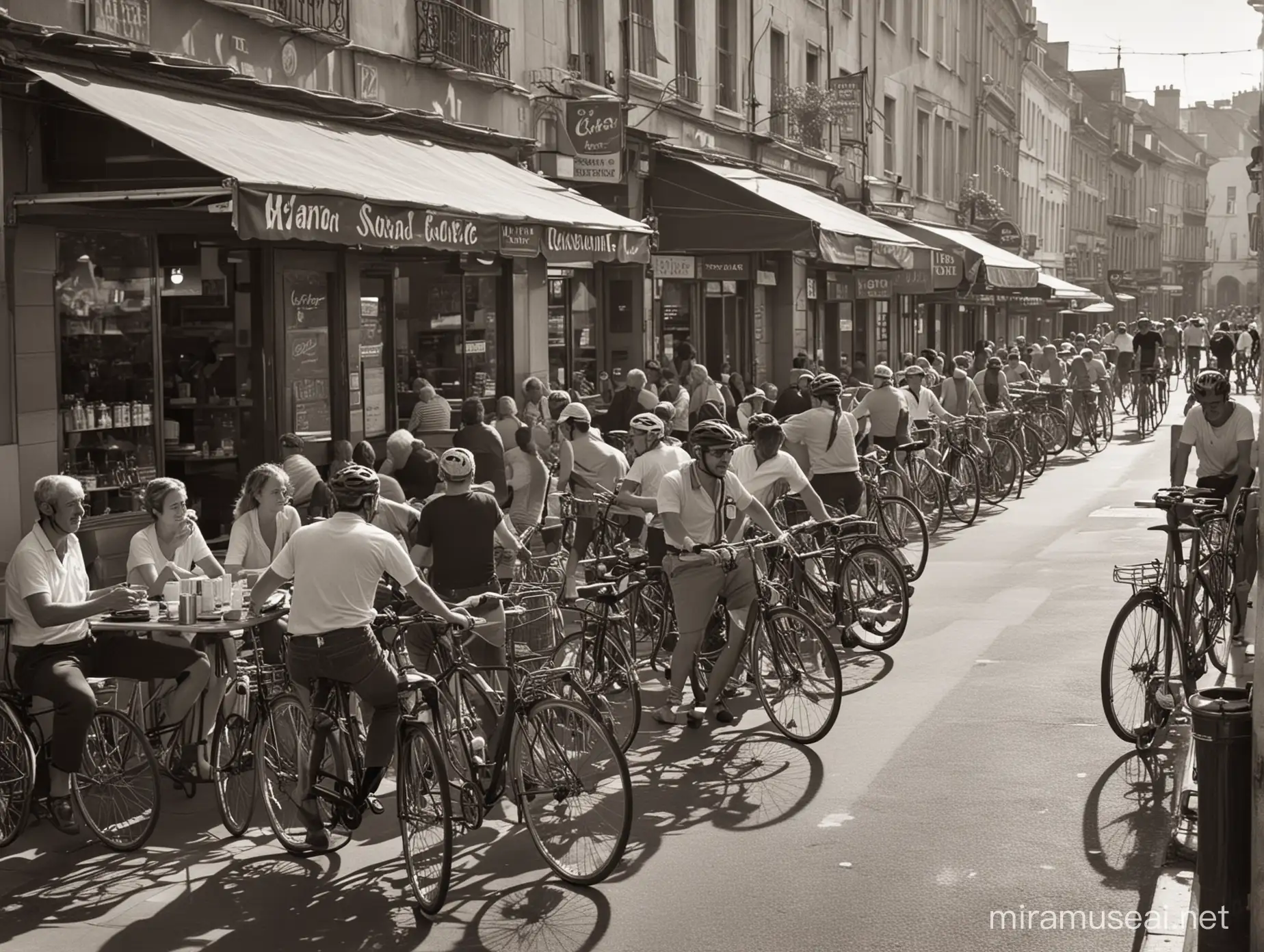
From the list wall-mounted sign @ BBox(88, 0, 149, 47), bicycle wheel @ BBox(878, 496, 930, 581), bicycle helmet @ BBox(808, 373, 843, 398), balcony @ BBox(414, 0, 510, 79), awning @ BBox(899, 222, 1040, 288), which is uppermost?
balcony @ BBox(414, 0, 510, 79)

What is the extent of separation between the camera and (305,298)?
1456cm

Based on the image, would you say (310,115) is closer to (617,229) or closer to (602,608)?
(617,229)

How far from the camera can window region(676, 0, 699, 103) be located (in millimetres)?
24047

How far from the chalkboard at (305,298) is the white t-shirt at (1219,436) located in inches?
298

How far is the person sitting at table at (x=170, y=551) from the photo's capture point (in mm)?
8484

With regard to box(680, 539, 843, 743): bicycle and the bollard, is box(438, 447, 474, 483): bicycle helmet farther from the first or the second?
the bollard

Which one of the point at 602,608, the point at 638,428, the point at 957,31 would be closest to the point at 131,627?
the point at 602,608

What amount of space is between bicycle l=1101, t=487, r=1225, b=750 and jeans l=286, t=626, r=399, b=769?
383 cm

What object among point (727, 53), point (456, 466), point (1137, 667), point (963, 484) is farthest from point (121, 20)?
point (727, 53)

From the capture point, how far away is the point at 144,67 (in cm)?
1190

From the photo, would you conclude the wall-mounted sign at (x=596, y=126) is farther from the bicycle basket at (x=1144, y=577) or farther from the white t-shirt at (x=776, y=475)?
the bicycle basket at (x=1144, y=577)

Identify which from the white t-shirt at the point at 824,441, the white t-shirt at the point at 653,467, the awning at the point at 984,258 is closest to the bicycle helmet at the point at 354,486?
the white t-shirt at the point at 653,467

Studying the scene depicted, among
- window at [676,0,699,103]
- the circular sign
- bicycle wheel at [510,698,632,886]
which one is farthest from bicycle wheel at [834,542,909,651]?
window at [676,0,699,103]

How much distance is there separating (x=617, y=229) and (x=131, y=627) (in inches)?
360
